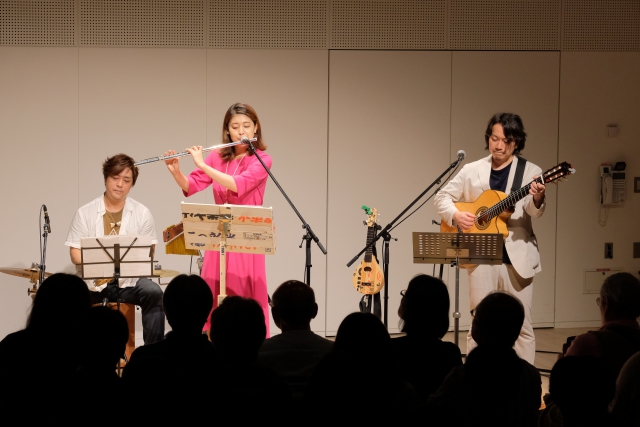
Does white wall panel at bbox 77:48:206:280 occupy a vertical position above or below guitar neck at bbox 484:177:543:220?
Result: above

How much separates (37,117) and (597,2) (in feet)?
16.5

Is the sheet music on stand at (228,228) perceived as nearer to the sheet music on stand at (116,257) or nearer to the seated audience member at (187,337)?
the sheet music on stand at (116,257)

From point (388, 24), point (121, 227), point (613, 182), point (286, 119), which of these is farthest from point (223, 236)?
Result: point (613, 182)

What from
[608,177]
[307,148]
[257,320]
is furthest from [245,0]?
[257,320]

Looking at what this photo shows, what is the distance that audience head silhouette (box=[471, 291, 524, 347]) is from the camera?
2.41 m

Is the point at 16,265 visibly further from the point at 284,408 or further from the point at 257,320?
the point at 284,408

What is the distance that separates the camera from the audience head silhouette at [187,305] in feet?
8.84

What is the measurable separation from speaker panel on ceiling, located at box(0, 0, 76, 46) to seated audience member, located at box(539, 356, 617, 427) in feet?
17.4

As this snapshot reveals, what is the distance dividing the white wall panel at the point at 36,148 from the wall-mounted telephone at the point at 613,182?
466 centimetres

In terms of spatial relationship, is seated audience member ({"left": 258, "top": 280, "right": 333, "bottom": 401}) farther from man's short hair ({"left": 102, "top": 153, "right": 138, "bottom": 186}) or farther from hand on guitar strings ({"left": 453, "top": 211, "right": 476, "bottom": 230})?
man's short hair ({"left": 102, "top": 153, "right": 138, "bottom": 186})

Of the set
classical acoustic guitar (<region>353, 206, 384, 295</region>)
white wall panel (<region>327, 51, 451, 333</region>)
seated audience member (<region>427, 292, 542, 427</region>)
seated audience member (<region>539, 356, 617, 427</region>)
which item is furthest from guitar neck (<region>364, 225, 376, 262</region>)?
seated audience member (<region>539, 356, 617, 427</region>)

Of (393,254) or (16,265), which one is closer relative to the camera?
(16,265)

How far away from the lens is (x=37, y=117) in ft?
19.8

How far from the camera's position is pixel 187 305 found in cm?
270
